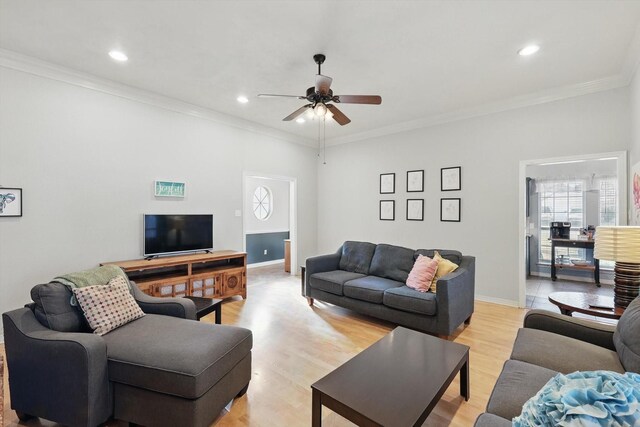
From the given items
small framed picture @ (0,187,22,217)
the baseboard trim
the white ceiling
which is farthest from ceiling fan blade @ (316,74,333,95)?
the baseboard trim

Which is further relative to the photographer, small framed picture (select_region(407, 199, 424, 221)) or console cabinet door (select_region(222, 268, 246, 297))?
small framed picture (select_region(407, 199, 424, 221))

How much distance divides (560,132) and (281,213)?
6.08 m

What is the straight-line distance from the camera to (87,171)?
3492mm

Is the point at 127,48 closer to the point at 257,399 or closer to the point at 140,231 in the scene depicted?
the point at 140,231

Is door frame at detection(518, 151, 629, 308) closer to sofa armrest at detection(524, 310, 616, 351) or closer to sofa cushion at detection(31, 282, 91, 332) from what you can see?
sofa armrest at detection(524, 310, 616, 351)

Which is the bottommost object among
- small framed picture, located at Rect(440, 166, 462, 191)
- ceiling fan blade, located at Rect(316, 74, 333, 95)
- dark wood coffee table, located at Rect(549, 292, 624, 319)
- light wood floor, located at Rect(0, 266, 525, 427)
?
light wood floor, located at Rect(0, 266, 525, 427)

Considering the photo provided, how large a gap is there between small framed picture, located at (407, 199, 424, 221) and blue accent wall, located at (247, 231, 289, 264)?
388cm

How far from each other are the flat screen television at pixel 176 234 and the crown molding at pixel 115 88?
1.60 m

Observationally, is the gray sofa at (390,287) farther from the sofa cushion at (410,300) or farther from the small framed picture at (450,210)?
the small framed picture at (450,210)

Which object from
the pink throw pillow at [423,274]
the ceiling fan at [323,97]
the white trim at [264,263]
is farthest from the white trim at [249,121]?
the white trim at [264,263]

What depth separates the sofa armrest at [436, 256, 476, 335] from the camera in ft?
9.42

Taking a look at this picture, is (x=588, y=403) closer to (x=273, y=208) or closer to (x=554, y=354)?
(x=554, y=354)

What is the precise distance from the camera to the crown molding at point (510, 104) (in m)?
3.45

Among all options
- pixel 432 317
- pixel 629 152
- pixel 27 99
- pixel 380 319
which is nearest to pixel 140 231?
pixel 27 99
